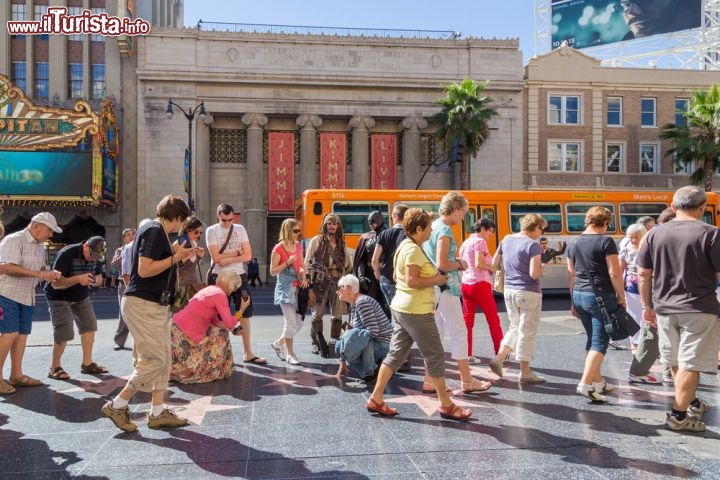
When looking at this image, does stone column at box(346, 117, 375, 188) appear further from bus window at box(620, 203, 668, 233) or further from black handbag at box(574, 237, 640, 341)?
black handbag at box(574, 237, 640, 341)

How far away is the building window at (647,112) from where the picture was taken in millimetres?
31641

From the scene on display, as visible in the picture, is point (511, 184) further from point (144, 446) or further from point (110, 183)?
point (144, 446)

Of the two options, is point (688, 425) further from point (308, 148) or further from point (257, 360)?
point (308, 148)

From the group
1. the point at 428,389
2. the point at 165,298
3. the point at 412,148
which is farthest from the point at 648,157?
the point at 165,298

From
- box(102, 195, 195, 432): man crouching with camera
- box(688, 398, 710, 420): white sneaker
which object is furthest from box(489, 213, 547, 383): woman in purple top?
box(102, 195, 195, 432): man crouching with camera

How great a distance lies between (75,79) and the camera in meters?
29.2

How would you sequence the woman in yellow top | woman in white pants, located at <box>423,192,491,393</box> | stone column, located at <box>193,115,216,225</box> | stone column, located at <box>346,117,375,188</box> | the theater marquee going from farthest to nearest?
stone column, located at <box>346,117,375,188</box> → stone column, located at <box>193,115,216,225</box> → the theater marquee → woman in white pants, located at <box>423,192,491,393</box> → the woman in yellow top

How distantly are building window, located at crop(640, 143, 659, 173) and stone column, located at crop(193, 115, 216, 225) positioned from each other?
24186mm

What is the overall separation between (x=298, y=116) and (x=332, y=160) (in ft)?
9.78

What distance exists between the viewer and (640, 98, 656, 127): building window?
104 feet

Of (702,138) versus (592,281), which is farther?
(702,138)

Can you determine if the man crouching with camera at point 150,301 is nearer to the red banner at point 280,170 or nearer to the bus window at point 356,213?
the bus window at point 356,213

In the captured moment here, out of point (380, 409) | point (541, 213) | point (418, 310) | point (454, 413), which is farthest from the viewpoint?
point (541, 213)

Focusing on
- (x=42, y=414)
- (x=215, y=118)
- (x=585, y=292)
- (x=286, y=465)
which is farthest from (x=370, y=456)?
(x=215, y=118)
